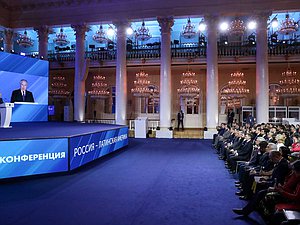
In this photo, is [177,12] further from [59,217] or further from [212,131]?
[59,217]

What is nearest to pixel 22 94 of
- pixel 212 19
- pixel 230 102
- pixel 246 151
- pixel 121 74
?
pixel 121 74

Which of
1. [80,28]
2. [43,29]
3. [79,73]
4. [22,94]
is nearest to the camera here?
[22,94]

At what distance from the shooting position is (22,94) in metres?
13.0

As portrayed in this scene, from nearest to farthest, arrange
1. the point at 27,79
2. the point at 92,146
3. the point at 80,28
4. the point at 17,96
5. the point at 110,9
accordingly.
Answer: the point at 92,146, the point at 17,96, the point at 27,79, the point at 110,9, the point at 80,28

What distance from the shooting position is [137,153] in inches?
416

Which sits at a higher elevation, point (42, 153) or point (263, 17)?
point (263, 17)

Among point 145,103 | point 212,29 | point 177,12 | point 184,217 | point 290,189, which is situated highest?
point 177,12

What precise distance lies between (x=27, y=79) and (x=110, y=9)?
7608 mm

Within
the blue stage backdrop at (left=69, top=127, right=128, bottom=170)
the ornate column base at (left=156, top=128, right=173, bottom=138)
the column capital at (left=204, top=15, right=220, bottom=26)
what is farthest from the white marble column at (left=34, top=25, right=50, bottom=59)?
the column capital at (left=204, top=15, right=220, bottom=26)

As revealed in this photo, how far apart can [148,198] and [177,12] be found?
14296 millimetres

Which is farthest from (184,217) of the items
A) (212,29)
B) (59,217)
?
(212,29)

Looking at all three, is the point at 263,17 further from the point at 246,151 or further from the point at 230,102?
the point at 246,151

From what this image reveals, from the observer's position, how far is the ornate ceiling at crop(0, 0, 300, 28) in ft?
52.2

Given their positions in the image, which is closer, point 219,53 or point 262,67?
point 262,67
